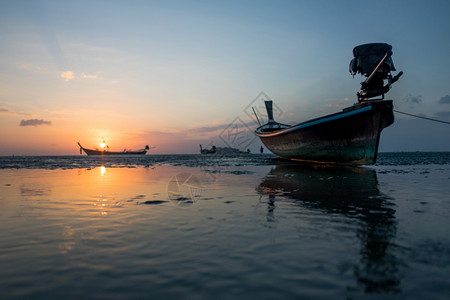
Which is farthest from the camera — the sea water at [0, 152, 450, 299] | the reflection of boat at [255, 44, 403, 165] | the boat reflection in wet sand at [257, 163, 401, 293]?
the reflection of boat at [255, 44, 403, 165]

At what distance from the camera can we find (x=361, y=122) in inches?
867

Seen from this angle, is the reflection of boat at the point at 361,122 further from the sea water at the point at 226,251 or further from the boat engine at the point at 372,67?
the sea water at the point at 226,251

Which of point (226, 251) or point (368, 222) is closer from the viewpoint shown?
point (226, 251)

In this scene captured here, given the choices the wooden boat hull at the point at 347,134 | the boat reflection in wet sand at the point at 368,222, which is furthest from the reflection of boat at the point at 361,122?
the boat reflection in wet sand at the point at 368,222

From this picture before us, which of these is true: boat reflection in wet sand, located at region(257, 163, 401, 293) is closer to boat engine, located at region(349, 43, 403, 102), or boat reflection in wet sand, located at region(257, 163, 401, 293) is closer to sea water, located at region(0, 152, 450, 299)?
sea water, located at region(0, 152, 450, 299)

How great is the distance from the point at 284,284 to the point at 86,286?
73.8 inches

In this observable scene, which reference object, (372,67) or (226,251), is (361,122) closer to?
(372,67)

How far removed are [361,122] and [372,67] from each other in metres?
4.18

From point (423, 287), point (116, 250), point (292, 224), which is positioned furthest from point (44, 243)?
point (423, 287)

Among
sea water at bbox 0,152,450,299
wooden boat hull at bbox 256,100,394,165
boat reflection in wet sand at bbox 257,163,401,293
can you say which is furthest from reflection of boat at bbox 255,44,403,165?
sea water at bbox 0,152,450,299

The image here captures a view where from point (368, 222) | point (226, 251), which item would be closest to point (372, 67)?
point (368, 222)

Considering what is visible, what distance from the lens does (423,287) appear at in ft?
8.89

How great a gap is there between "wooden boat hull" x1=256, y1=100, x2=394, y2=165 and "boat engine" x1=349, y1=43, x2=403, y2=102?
1.47 m

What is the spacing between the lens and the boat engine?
21203 mm
